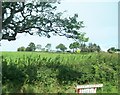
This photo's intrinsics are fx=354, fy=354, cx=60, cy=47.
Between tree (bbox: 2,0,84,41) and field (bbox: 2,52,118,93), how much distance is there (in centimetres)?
187

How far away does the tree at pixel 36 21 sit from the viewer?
344 inches

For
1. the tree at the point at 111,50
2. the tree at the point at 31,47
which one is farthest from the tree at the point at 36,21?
the tree at the point at 111,50

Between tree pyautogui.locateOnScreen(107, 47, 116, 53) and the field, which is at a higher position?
tree pyautogui.locateOnScreen(107, 47, 116, 53)

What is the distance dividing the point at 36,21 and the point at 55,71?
3168 millimetres

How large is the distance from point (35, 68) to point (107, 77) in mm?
3119

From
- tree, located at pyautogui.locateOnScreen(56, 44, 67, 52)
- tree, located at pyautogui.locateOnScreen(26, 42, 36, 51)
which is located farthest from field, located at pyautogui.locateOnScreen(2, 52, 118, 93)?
tree, located at pyautogui.locateOnScreen(56, 44, 67, 52)

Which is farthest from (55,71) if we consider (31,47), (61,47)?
(31,47)

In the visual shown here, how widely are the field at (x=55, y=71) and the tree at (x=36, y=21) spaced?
6.13 feet

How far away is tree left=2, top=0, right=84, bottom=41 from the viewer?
8742mm

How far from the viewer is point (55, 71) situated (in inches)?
457

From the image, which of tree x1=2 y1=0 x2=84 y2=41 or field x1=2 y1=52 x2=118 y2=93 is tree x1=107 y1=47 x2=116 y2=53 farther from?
tree x1=2 y1=0 x2=84 y2=41

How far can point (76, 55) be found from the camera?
12.5 metres

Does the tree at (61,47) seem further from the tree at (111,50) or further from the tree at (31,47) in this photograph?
the tree at (111,50)

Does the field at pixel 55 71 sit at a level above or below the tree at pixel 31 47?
below
